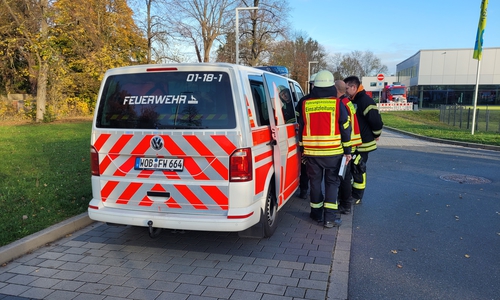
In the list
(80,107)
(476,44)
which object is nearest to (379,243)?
(476,44)

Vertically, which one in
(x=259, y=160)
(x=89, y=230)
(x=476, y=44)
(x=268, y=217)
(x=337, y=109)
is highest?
(x=476, y=44)

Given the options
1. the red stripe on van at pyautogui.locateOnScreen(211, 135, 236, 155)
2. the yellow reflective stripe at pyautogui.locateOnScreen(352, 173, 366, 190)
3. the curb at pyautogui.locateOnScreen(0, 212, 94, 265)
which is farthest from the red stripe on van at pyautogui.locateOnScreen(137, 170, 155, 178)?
the yellow reflective stripe at pyautogui.locateOnScreen(352, 173, 366, 190)

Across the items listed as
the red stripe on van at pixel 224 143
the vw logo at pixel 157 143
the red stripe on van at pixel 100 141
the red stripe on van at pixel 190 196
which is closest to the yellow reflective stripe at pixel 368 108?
the red stripe on van at pixel 224 143

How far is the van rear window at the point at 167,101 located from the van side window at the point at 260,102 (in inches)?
18.0

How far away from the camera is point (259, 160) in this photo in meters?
4.01

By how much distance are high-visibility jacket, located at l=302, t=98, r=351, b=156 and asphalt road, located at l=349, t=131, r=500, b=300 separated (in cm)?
117

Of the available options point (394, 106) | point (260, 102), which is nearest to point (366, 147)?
point (260, 102)

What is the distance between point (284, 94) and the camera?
5.54 metres

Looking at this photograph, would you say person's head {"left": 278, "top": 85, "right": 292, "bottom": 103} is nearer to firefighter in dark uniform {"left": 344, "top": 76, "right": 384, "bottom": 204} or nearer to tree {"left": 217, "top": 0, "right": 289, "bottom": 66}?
firefighter in dark uniform {"left": 344, "top": 76, "right": 384, "bottom": 204}

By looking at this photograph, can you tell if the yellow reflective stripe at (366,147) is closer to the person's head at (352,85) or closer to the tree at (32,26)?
the person's head at (352,85)

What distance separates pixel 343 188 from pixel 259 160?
7.24ft

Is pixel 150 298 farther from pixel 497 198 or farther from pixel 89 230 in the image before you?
pixel 497 198

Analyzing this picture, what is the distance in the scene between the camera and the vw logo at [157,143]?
3855 mm

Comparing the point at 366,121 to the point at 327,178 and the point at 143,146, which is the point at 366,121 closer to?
the point at 327,178
